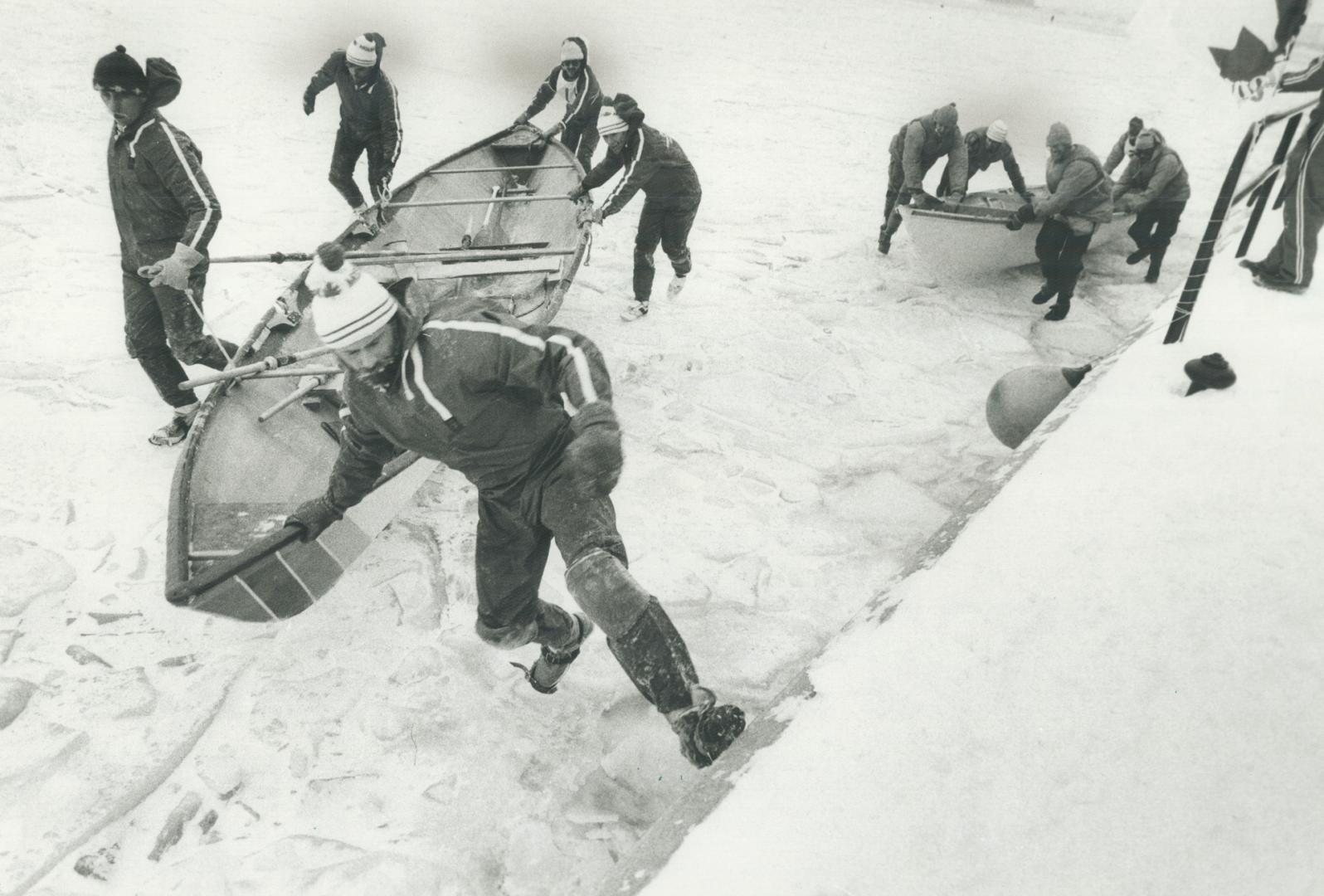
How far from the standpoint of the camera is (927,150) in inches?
259

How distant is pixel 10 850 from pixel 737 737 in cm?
242

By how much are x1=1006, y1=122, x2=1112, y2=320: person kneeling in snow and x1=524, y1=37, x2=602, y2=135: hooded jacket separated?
3991 millimetres

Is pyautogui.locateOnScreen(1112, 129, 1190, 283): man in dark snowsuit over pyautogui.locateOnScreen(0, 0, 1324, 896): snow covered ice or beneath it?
over

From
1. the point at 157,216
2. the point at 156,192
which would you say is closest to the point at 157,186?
the point at 156,192

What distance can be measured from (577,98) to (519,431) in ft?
19.6

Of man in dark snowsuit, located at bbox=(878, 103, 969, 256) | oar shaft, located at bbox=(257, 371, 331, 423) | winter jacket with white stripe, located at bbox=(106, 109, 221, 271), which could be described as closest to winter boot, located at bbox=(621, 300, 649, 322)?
man in dark snowsuit, located at bbox=(878, 103, 969, 256)

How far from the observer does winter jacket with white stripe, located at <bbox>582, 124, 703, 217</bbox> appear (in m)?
5.46

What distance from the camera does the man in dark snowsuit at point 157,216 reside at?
12.3 feet

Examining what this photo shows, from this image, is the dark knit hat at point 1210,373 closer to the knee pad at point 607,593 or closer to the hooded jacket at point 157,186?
the knee pad at point 607,593

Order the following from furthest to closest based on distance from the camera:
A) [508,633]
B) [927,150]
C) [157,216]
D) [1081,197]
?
[927,150] → [1081,197] → [157,216] → [508,633]

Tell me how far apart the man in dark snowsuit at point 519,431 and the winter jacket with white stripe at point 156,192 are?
2.01 metres

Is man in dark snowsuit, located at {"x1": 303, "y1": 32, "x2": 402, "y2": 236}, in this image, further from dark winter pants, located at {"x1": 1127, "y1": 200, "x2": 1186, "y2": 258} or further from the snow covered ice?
dark winter pants, located at {"x1": 1127, "y1": 200, "x2": 1186, "y2": 258}

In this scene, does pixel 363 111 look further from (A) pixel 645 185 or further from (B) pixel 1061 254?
(B) pixel 1061 254

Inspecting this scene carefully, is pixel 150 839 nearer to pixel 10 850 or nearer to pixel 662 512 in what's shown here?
pixel 10 850
